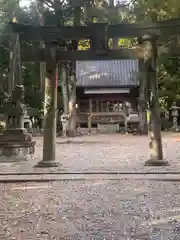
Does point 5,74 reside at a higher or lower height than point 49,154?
higher

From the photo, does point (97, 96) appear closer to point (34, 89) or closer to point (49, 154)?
point (34, 89)

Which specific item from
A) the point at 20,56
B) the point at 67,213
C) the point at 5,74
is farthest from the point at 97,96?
the point at 67,213

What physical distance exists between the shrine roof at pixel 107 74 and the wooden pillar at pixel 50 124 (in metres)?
16.2

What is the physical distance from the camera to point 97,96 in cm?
2639

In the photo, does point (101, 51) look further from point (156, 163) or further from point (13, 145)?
point (13, 145)

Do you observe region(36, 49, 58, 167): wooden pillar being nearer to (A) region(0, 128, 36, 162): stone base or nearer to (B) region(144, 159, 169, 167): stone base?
(A) region(0, 128, 36, 162): stone base

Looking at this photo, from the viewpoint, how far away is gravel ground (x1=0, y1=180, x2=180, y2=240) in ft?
13.3

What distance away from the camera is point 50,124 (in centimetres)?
917

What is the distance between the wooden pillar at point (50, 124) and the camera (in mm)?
9148

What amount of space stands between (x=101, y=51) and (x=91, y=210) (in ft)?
16.3

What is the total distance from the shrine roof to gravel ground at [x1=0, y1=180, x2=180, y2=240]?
18.8m

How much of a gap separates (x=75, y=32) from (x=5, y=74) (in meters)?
18.5

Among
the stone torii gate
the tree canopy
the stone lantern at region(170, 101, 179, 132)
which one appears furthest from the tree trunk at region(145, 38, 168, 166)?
the stone lantern at region(170, 101, 179, 132)

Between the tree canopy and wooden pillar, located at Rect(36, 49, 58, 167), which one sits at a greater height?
the tree canopy
